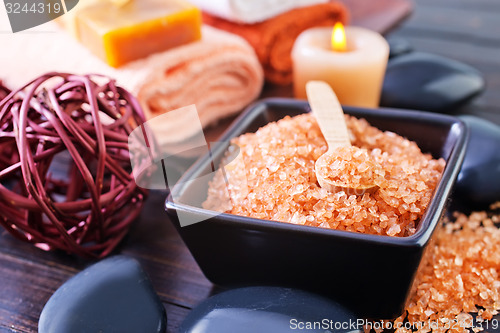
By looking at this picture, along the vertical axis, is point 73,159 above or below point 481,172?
above

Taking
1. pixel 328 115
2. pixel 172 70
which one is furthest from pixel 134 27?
pixel 328 115

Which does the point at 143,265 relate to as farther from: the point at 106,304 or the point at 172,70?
the point at 172,70

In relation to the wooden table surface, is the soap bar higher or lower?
higher

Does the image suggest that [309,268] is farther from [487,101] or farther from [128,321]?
[487,101]

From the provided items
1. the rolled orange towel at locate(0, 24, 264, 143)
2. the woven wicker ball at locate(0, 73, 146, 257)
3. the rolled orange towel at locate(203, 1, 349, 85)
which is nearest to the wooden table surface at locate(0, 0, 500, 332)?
the woven wicker ball at locate(0, 73, 146, 257)

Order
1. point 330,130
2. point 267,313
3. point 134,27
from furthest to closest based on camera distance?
point 134,27 < point 330,130 < point 267,313

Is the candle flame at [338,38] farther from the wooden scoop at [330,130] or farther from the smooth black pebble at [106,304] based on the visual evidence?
the smooth black pebble at [106,304]

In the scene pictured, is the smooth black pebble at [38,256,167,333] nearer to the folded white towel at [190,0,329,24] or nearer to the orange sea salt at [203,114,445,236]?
the orange sea salt at [203,114,445,236]

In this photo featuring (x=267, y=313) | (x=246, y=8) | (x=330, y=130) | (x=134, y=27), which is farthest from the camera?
(x=246, y=8)
